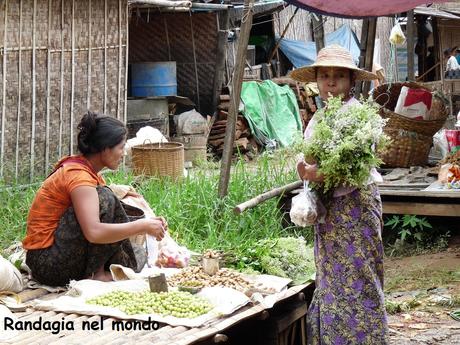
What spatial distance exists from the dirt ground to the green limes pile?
193 cm

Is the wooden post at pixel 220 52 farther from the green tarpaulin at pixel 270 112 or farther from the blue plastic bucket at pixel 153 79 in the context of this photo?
the blue plastic bucket at pixel 153 79

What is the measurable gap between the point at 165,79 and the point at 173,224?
677 centimetres

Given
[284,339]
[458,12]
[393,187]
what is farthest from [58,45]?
[458,12]

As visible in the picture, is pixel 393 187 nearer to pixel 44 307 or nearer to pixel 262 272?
pixel 262 272

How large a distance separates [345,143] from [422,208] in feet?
13.4

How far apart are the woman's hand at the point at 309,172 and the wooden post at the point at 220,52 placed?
999cm

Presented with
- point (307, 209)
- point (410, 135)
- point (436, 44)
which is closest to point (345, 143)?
point (307, 209)

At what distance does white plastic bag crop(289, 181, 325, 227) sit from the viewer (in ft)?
15.4

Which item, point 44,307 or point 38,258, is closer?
point 44,307

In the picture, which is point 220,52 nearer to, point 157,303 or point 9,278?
point 9,278

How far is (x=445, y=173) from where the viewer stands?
8648 mm

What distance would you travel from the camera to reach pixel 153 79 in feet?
45.2

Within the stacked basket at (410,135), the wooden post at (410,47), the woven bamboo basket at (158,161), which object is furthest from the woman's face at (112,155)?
the wooden post at (410,47)

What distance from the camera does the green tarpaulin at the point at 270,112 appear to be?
1538 centimetres
